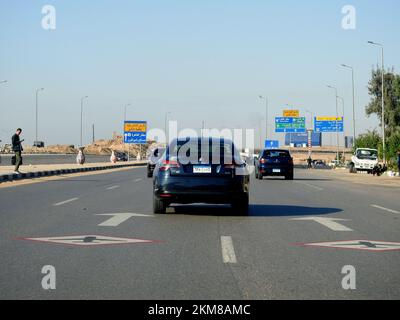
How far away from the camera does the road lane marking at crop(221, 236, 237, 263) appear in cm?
842

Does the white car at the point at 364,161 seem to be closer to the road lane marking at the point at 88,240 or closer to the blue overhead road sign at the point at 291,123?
the blue overhead road sign at the point at 291,123

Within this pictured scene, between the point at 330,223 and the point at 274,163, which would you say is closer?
the point at 330,223

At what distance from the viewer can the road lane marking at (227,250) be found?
332 inches

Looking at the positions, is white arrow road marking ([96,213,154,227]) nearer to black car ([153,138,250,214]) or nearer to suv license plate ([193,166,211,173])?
black car ([153,138,250,214])

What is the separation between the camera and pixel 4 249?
358 inches

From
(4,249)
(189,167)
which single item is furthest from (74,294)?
(189,167)

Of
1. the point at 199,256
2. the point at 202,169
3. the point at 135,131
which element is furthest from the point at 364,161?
the point at 199,256

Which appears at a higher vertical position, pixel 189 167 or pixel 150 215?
pixel 189 167

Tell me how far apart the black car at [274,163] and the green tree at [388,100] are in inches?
1737

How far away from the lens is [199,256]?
8.66 m

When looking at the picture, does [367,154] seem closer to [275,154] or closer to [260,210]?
[275,154]

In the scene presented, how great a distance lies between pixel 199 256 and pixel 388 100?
76.3 meters
